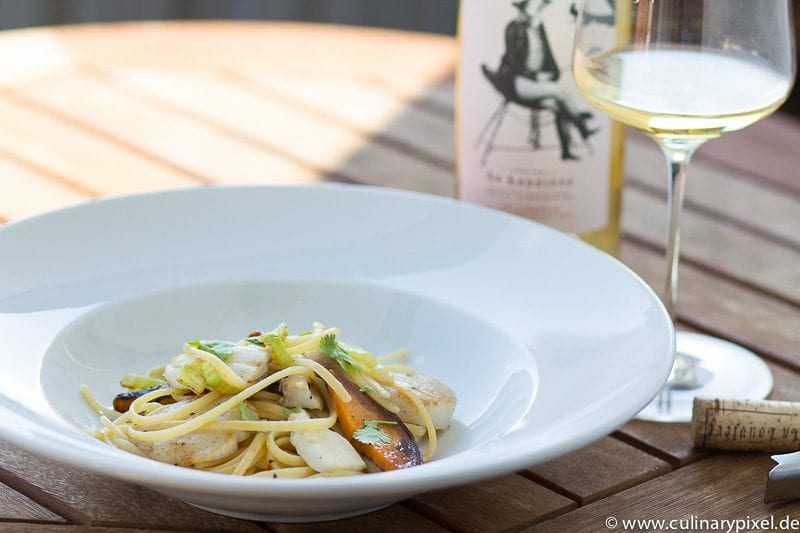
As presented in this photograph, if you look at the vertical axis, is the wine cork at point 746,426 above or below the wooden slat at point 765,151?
above

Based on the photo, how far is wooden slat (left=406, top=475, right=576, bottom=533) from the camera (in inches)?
36.3

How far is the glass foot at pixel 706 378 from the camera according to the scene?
114cm

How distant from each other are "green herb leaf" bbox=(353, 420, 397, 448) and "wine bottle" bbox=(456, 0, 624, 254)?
0.51 metres

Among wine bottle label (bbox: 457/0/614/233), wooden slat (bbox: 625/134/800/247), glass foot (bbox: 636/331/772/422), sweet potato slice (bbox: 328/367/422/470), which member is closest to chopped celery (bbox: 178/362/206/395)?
sweet potato slice (bbox: 328/367/422/470)

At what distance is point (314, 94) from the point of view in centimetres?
197

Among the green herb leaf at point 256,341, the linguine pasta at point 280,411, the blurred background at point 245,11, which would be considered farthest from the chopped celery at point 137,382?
the blurred background at point 245,11

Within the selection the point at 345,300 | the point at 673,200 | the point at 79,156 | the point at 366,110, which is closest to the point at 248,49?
the point at 366,110

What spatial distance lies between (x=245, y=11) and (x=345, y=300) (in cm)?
290

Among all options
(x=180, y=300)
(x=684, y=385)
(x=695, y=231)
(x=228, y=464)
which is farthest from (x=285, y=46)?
(x=228, y=464)

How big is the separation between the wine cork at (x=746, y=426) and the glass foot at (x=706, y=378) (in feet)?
0.23

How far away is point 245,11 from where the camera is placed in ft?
12.9

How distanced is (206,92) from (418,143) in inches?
14.5

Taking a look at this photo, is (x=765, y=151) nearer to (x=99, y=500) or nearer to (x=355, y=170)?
(x=355, y=170)

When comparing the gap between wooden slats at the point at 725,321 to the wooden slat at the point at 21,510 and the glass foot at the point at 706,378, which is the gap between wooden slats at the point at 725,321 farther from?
the wooden slat at the point at 21,510
